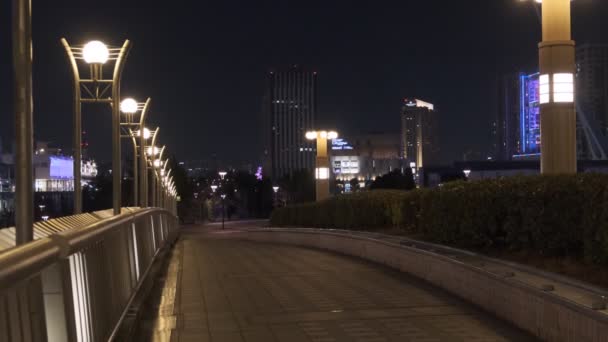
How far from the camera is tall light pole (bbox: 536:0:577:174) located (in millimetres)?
14523

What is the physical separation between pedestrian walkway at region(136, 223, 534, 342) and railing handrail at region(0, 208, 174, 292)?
330cm

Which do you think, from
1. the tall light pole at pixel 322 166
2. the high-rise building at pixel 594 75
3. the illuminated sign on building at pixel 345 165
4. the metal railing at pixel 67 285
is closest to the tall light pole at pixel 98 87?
the metal railing at pixel 67 285

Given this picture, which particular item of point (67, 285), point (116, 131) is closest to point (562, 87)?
point (116, 131)

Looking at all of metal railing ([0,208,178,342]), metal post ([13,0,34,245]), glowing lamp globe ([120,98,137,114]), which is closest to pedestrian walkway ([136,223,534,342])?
metal railing ([0,208,178,342])

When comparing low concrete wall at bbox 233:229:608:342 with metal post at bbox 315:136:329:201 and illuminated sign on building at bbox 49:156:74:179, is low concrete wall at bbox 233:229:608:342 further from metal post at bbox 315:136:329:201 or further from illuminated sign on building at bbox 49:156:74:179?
metal post at bbox 315:136:329:201

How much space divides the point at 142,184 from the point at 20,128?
24.5 meters

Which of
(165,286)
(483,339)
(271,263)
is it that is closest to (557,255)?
(483,339)

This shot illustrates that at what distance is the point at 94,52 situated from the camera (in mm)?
16359

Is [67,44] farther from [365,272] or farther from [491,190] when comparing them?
[491,190]

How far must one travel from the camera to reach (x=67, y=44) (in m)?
16.7

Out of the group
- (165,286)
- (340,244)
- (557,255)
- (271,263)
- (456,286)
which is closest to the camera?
(557,255)

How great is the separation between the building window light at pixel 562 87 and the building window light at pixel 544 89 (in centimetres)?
13

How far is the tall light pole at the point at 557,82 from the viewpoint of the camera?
14.5 meters

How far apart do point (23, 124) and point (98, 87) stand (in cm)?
1148
